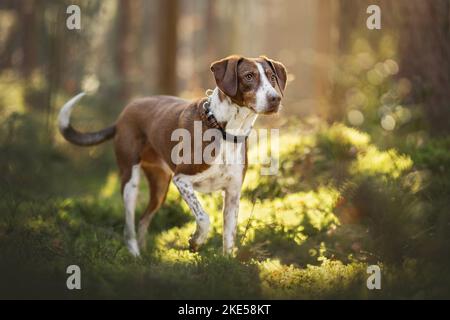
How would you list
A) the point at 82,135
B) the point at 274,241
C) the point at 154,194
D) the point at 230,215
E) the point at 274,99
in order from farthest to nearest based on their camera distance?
the point at 82,135 < the point at 154,194 < the point at 274,241 < the point at 230,215 < the point at 274,99

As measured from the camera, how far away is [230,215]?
6355 mm

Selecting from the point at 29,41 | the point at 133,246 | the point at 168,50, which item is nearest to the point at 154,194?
the point at 133,246

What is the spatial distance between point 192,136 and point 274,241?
57.3 inches

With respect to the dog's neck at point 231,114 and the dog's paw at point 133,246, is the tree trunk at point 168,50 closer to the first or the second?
the dog's paw at point 133,246

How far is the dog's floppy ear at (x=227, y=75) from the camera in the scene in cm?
573

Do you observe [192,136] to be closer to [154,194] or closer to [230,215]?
[230,215]

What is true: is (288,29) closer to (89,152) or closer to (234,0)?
(234,0)

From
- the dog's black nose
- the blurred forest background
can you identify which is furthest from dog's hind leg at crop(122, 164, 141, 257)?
the dog's black nose

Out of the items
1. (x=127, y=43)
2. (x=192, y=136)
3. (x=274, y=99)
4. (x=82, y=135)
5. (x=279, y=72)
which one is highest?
(x=127, y=43)

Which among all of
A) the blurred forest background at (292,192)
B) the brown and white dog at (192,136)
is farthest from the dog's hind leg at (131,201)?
the blurred forest background at (292,192)

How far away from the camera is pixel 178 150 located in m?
6.38

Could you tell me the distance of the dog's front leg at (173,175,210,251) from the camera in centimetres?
604

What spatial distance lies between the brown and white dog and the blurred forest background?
1.03 feet

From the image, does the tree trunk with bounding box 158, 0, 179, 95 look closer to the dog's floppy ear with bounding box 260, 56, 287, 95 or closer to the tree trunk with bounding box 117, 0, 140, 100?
the tree trunk with bounding box 117, 0, 140, 100
